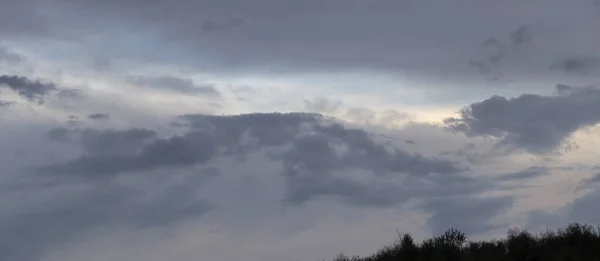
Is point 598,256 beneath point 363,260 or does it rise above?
beneath

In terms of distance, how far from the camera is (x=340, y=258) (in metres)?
46.1

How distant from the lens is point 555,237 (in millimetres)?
34781

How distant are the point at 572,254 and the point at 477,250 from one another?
19.3 ft

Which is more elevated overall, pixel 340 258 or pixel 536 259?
pixel 340 258

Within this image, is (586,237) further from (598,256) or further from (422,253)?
(422,253)

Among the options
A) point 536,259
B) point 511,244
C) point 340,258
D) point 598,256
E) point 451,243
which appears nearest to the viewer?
point 598,256

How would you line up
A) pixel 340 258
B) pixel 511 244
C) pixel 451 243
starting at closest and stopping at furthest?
pixel 511 244 < pixel 451 243 < pixel 340 258

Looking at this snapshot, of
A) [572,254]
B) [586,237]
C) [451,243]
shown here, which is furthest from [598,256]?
[451,243]

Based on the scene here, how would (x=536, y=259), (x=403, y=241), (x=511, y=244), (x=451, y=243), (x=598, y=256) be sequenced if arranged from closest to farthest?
(x=598, y=256) < (x=536, y=259) < (x=511, y=244) < (x=451, y=243) < (x=403, y=241)

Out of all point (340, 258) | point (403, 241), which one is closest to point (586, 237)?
point (403, 241)

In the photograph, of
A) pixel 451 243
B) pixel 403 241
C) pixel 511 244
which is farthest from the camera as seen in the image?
pixel 403 241

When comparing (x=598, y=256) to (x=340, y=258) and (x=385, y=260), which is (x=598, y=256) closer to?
(x=385, y=260)

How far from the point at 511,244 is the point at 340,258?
13505 mm

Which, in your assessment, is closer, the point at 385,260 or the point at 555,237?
the point at 555,237
